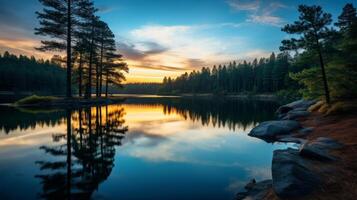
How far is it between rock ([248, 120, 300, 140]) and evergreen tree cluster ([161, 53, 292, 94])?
202ft

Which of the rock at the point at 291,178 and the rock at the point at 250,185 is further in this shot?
the rock at the point at 250,185

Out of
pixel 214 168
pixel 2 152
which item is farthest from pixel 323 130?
pixel 2 152

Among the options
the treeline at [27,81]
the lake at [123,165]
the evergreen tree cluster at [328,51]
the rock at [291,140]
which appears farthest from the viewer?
the treeline at [27,81]

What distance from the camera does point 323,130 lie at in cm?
1318

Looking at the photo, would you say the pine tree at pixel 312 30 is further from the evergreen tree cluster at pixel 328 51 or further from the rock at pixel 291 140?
the rock at pixel 291 140

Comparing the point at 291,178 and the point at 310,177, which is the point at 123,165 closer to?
the point at 291,178

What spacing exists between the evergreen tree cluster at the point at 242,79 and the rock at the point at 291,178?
233 ft

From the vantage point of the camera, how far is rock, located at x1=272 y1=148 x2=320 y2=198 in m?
5.19

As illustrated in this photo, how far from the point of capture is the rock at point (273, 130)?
13.5 meters

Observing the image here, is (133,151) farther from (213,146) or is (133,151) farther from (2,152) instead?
(2,152)

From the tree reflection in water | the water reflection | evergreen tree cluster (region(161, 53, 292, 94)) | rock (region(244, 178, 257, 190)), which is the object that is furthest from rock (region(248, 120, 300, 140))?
evergreen tree cluster (region(161, 53, 292, 94))

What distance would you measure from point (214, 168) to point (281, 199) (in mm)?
2858

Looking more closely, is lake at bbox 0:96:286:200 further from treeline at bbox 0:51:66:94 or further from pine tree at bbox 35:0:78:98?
treeline at bbox 0:51:66:94

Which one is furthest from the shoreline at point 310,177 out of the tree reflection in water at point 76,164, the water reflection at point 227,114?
the water reflection at point 227,114
